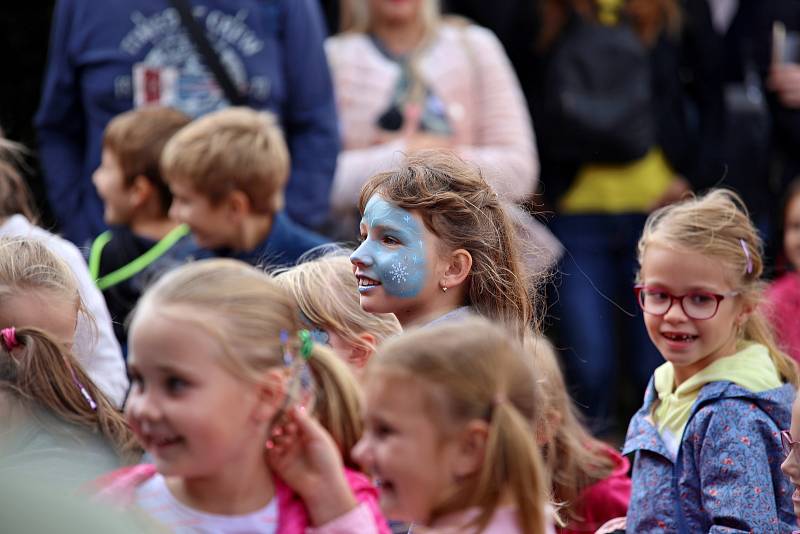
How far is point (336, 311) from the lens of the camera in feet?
12.4

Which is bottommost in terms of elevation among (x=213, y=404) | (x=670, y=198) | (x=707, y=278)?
(x=670, y=198)

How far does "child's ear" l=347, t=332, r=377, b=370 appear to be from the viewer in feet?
12.4

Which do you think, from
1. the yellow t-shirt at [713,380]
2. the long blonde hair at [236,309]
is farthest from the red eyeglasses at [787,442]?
the long blonde hair at [236,309]

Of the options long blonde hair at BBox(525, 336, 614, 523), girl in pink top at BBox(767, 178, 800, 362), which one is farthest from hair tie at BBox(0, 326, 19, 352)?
girl in pink top at BBox(767, 178, 800, 362)

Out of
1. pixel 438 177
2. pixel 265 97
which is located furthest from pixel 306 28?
pixel 438 177

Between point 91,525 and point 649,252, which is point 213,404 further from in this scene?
point 649,252

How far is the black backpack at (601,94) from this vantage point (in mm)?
6328

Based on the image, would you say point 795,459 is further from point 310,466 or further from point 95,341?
point 95,341

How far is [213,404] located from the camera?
8.85 feet

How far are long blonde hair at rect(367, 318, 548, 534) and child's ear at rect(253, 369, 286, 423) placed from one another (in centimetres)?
22

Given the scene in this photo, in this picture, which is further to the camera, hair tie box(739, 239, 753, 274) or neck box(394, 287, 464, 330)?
hair tie box(739, 239, 753, 274)

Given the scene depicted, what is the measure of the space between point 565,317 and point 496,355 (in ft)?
12.4

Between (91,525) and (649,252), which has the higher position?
(91,525)

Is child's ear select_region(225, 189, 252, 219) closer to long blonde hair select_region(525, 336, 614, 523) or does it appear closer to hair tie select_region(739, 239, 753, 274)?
long blonde hair select_region(525, 336, 614, 523)
